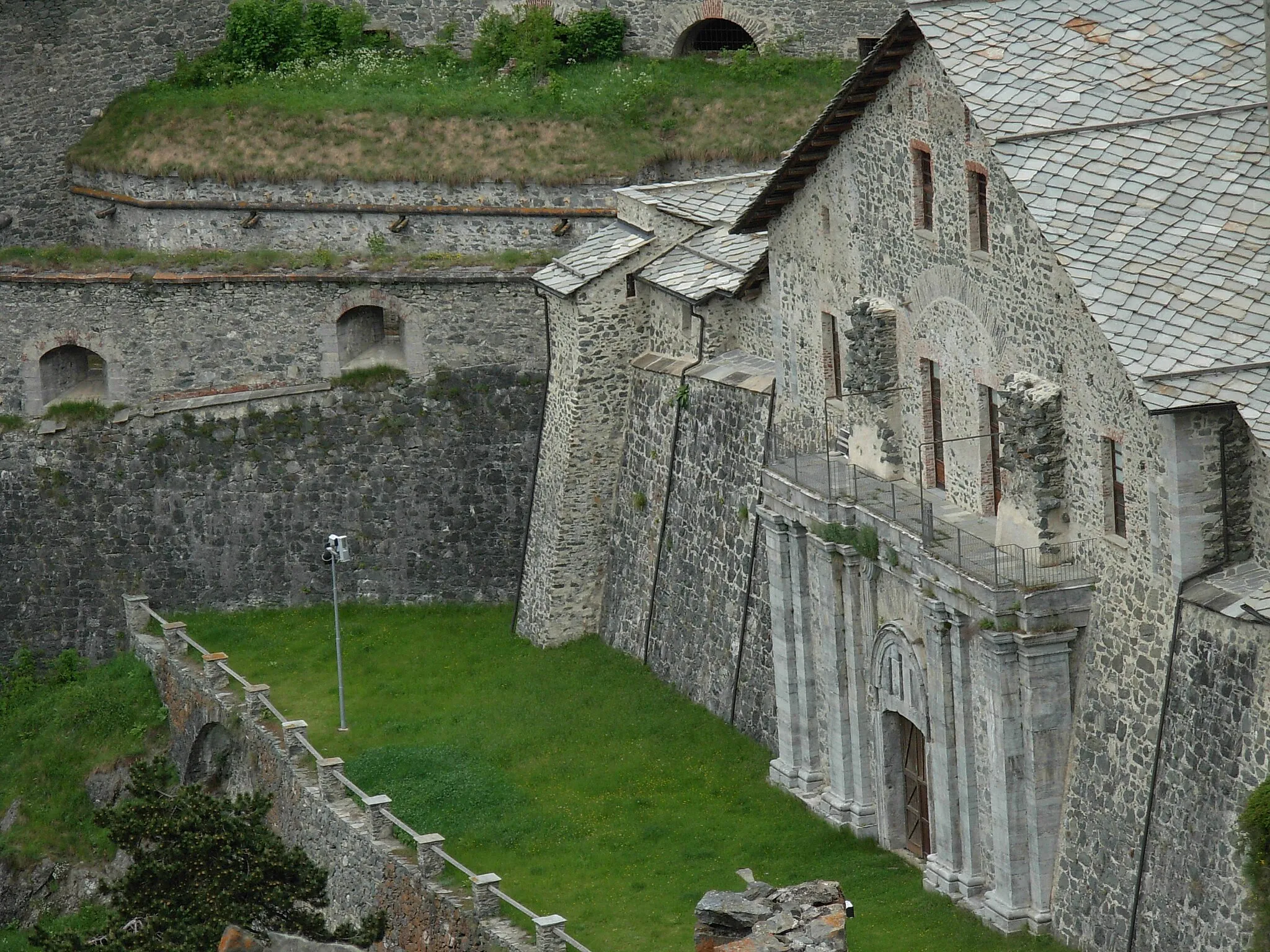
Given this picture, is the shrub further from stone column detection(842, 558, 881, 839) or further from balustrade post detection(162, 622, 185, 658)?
stone column detection(842, 558, 881, 839)

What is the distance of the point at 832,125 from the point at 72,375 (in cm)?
2163

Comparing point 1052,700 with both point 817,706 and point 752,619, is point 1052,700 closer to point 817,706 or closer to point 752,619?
point 817,706

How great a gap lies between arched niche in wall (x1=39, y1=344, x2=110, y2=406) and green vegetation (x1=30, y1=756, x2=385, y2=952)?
711 inches

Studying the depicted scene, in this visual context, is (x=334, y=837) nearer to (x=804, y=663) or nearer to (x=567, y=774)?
(x=567, y=774)

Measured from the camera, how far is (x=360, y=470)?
51.7m

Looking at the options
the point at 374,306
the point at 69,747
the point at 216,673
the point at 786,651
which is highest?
the point at 374,306

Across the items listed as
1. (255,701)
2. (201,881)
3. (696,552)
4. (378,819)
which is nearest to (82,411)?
(255,701)

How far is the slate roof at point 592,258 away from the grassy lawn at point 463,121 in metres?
6.34

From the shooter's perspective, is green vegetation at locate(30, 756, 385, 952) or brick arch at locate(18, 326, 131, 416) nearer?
green vegetation at locate(30, 756, 385, 952)

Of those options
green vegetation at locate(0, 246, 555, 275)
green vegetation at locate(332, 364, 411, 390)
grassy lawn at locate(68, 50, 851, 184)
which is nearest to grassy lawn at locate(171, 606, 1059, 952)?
green vegetation at locate(332, 364, 411, 390)

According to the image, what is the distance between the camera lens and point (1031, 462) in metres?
33.8

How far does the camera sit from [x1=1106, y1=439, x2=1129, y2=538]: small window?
32.4 metres

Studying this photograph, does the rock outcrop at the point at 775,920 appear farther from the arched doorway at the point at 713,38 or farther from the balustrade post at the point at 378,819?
the arched doorway at the point at 713,38

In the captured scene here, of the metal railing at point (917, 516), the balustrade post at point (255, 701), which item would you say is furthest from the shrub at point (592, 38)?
the balustrade post at point (255, 701)
